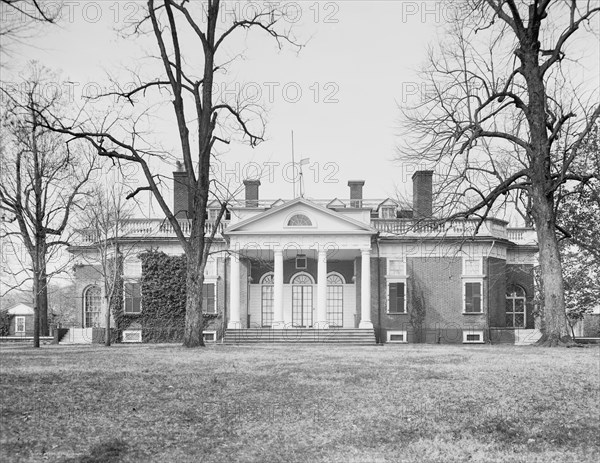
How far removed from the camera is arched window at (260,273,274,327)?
3872cm

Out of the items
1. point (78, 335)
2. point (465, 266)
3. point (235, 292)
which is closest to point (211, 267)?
point (235, 292)

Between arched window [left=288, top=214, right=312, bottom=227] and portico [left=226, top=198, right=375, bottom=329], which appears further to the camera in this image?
arched window [left=288, top=214, right=312, bottom=227]

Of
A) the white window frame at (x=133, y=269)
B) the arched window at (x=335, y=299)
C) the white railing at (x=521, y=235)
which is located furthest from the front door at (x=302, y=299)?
the white railing at (x=521, y=235)

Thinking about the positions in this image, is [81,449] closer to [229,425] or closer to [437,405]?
[229,425]

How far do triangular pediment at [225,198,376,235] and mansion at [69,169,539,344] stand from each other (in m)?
0.05

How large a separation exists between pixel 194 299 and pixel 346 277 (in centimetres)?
1886

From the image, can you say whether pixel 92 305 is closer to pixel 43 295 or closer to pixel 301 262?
pixel 43 295

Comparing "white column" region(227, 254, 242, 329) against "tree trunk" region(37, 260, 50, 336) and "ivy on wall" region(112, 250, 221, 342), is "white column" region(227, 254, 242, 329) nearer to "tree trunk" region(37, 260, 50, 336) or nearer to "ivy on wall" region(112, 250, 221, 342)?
"ivy on wall" region(112, 250, 221, 342)

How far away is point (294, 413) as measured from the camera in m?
10.4

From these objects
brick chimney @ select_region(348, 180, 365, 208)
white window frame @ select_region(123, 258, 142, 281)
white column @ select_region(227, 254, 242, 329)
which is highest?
brick chimney @ select_region(348, 180, 365, 208)

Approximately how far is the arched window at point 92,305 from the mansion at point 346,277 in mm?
56

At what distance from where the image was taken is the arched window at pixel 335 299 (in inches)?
1532

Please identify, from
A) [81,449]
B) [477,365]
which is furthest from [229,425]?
[477,365]

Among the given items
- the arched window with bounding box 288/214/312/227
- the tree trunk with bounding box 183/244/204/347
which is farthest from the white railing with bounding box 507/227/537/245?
the tree trunk with bounding box 183/244/204/347
